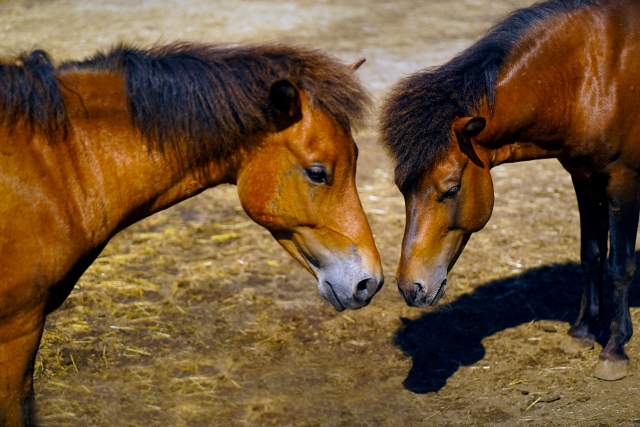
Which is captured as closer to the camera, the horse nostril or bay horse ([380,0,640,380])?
the horse nostril

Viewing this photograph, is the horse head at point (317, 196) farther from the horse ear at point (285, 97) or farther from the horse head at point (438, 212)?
the horse head at point (438, 212)

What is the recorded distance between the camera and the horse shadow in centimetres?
456

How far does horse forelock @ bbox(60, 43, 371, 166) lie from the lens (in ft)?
9.84

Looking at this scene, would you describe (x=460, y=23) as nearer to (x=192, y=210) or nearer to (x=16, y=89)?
(x=192, y=210)

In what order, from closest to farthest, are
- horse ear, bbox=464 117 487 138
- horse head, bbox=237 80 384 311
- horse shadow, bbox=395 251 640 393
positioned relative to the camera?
horse head, bbox=237 80 384 311, horse ear, bbox=464 117 487 138, horse shadow, bbox=395 251 640 393

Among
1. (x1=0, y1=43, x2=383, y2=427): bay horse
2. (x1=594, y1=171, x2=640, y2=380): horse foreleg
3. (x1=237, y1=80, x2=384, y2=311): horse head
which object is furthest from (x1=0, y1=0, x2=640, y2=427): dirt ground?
(x1=237, y1=80, x2=384, y2=311): horse head

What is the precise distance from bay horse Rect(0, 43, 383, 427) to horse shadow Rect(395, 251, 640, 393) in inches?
62.6

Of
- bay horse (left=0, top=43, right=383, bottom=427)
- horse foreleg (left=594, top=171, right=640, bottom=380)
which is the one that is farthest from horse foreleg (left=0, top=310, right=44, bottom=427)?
horse foreleg (left=594, top=171, right=640, bottom=380)

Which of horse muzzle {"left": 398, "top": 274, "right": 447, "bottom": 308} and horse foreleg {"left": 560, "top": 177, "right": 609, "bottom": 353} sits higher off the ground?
horse muzzle {"left": 398, "top": 274, "right": 447, "bottom": 308}

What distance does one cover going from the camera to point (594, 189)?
173 inches

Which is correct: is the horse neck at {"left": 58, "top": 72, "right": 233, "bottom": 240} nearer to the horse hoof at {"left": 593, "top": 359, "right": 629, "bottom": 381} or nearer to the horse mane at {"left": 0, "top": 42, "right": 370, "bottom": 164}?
the horse mane at {"left": 0, "top": 42, "right": 370, "bottom": 164}

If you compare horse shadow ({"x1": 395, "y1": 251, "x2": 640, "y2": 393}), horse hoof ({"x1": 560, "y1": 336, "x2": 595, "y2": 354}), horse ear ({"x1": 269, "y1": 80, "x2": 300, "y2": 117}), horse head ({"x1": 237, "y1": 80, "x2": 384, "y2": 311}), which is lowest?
horse shadow ({"x1": 395, "y1": 251, "x2": 640, "y2": 393})

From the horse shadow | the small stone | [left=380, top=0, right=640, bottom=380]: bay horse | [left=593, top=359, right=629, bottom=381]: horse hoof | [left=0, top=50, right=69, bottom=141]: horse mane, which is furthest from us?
the horse shadow

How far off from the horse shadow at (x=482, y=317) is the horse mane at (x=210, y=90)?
2043 mm
